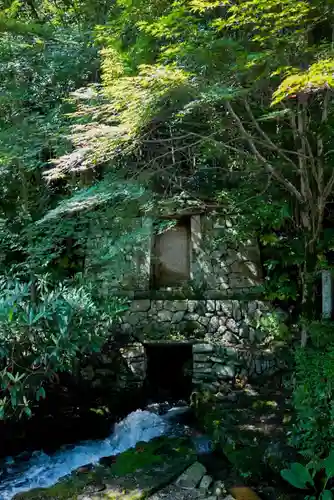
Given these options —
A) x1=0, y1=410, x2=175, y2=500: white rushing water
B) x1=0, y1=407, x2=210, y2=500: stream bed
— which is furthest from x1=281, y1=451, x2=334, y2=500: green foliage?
x1=0, y1=410, x2=175, y2=500: white rushing water

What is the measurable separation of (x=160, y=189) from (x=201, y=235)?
3.95 feet

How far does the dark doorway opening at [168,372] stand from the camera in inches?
274

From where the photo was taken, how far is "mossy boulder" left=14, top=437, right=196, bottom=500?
405cm

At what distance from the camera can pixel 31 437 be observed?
5402 millimetres

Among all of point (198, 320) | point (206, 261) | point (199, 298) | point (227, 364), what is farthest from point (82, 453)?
point (206, 261)

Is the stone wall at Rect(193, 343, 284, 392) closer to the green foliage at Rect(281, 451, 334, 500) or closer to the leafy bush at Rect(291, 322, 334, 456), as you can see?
the leafy bush at Rect(291, 322, 334, 456)

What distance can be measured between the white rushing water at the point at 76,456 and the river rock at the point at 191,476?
1.08 m

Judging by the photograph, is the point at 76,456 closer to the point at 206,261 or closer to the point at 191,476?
the point at 191,476

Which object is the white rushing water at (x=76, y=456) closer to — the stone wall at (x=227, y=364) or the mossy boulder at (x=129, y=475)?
the mossy boulder at (x=129, y=475)

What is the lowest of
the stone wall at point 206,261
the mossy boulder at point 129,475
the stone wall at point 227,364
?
the mossy boulder at point 129,475

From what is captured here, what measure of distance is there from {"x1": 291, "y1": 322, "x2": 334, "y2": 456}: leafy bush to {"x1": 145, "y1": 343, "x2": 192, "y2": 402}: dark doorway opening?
2.98 m

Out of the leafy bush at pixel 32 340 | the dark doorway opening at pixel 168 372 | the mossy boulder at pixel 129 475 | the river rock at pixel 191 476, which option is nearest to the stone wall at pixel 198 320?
the dark doorway opening at pixel 168 372

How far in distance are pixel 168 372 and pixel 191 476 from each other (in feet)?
11.1

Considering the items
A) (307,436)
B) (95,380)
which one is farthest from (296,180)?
(95,380)
